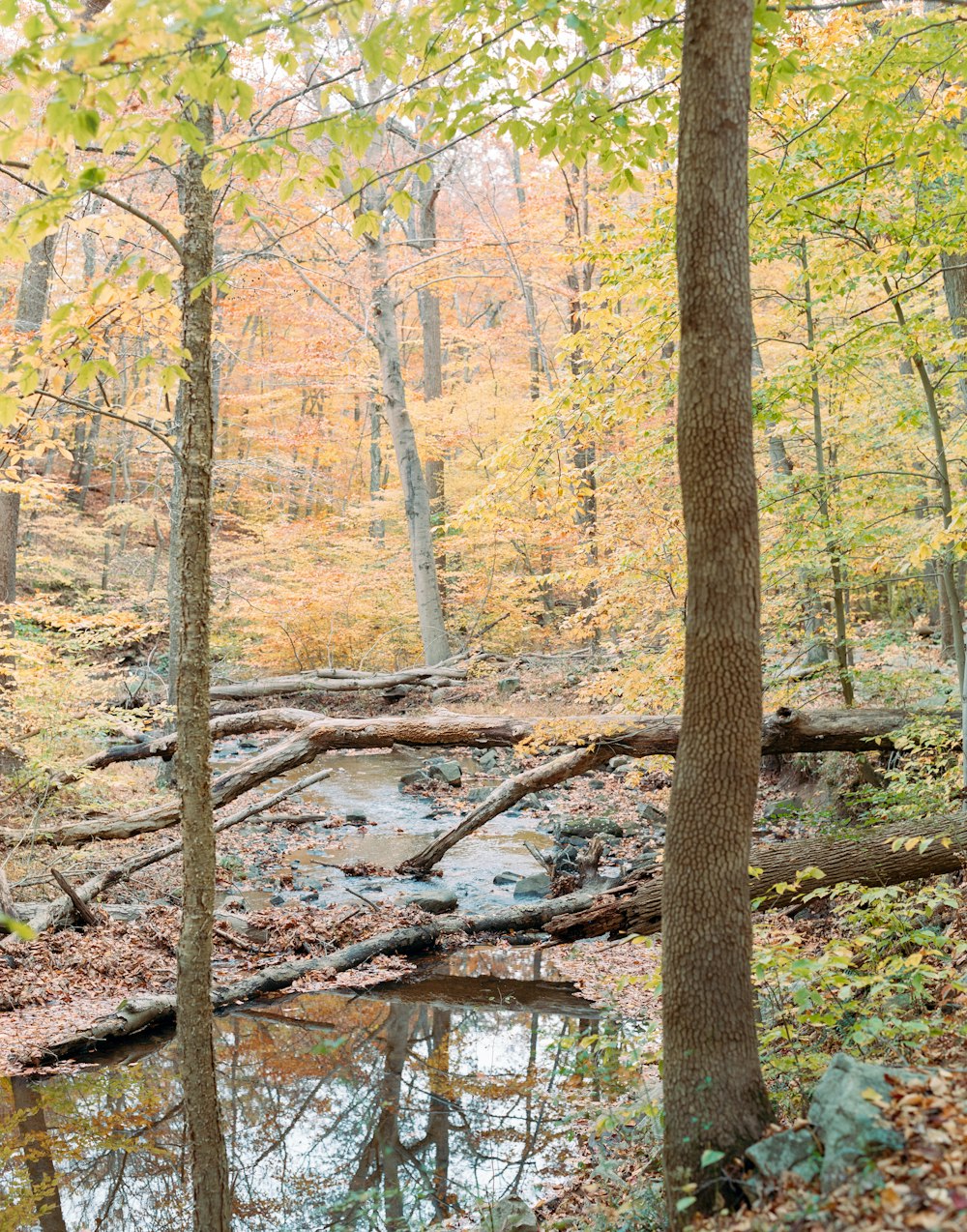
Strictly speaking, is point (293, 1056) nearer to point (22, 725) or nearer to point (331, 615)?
point (22, 725)

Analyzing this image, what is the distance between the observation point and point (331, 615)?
17.8 metres

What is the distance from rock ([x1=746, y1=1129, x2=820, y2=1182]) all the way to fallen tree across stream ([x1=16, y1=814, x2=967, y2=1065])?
171 cm

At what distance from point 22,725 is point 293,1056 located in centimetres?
479

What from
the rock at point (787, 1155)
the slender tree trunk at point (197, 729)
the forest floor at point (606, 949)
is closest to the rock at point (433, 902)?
the forest floor at point (606, 949)

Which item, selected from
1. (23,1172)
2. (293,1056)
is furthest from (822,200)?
(23,1172)

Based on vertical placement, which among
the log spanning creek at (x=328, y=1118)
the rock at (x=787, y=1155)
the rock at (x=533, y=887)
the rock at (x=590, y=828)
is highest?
the rock at (x=787, y=1155)

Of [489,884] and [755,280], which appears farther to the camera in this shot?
[755,280]

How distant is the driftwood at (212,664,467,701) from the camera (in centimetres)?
1508

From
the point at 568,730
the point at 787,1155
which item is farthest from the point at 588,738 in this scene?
the point at 787,1155

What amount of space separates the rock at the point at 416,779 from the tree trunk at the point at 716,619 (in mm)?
10062

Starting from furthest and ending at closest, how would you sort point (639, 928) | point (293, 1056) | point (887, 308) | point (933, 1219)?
1. point (887, 308)
2. point (639, 928)
3. point (293, 1056)
4. point (933, 1219)

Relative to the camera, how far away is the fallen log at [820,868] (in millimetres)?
5387

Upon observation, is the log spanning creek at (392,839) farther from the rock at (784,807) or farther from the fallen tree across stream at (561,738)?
the rock at (784,807)

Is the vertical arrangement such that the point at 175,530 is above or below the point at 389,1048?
above
